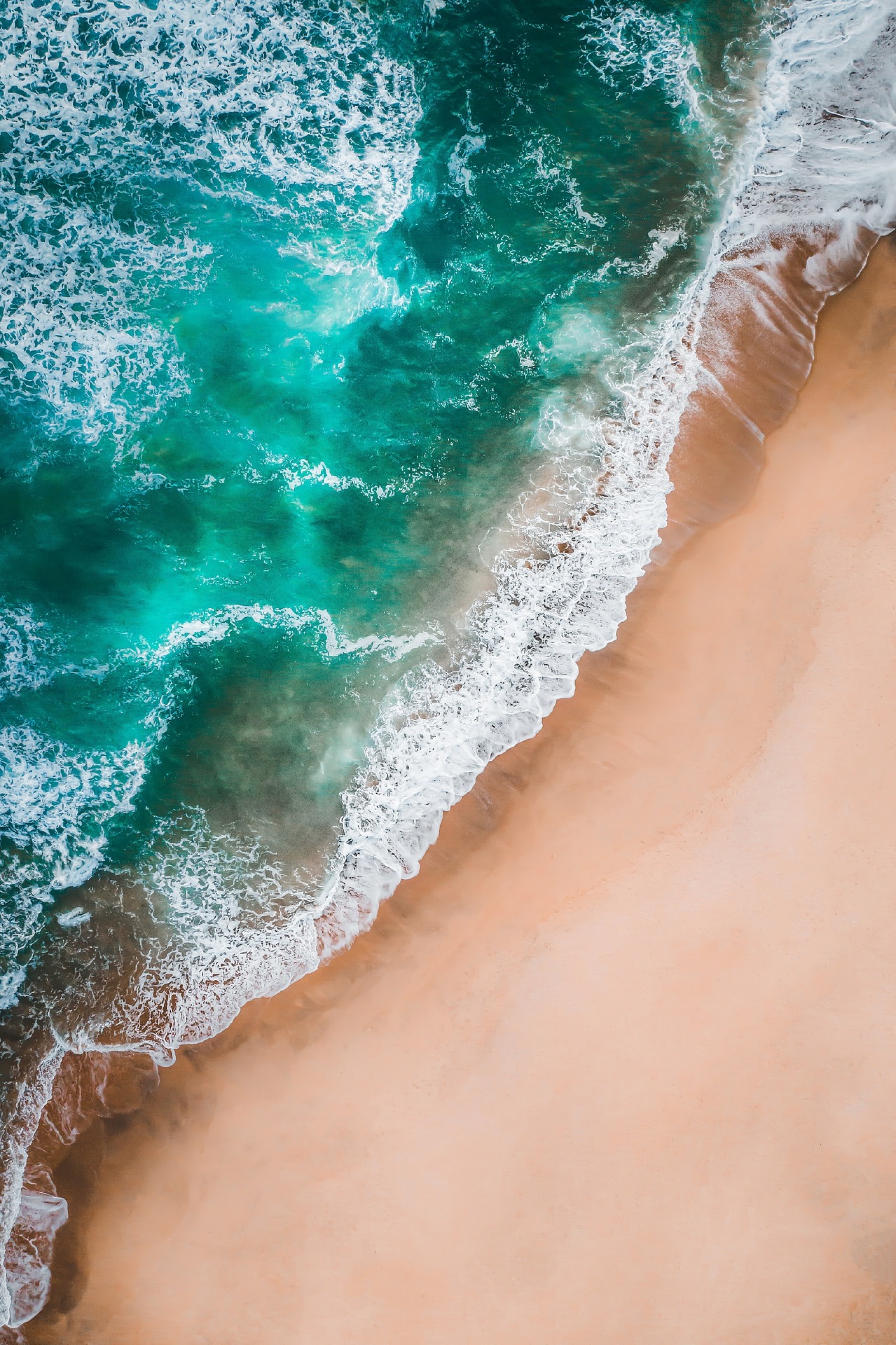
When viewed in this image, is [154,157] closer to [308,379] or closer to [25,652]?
[308,379]

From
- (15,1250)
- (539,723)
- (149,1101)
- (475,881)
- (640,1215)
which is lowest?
(15,1250)

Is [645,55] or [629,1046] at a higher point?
[645,55]

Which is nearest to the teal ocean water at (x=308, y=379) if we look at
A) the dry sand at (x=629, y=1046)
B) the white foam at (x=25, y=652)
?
the white foam at (x=25, y=652)

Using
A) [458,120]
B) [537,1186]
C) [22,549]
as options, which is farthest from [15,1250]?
[458,120]

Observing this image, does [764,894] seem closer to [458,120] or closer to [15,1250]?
[15,1250]

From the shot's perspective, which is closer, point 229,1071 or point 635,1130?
point 635,1130

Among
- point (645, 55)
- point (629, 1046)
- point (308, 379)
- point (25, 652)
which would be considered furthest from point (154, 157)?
point (629, 1046)

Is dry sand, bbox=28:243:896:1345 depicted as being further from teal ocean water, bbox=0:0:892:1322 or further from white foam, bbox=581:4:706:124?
white foam, bbox=581:4:706:124
